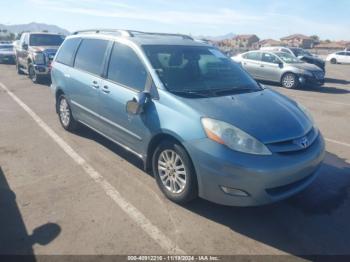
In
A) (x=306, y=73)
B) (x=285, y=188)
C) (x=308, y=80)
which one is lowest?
(x=285, y=188)

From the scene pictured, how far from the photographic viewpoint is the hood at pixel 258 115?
349 centimetres

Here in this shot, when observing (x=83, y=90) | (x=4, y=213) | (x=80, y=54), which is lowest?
(x=4, y=213)

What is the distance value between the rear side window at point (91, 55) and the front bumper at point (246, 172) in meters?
2.42

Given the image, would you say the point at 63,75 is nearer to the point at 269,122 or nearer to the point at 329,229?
the point at 269,122

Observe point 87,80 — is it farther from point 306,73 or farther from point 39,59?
point 306,73

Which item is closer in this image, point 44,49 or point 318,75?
point 44,49

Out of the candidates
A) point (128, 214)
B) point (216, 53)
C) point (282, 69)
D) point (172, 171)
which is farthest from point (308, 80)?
point (128, 214)

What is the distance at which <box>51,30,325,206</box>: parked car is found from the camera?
3.33m

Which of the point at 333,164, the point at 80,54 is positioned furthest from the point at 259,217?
the point at 80,54

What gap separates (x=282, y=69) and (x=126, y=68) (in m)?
11.0

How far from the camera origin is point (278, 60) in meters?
14.5

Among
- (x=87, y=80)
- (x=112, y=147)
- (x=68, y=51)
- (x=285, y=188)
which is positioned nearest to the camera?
(x=285, y=188)

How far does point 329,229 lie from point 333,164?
77.8 inches

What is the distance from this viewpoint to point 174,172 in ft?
12.5
